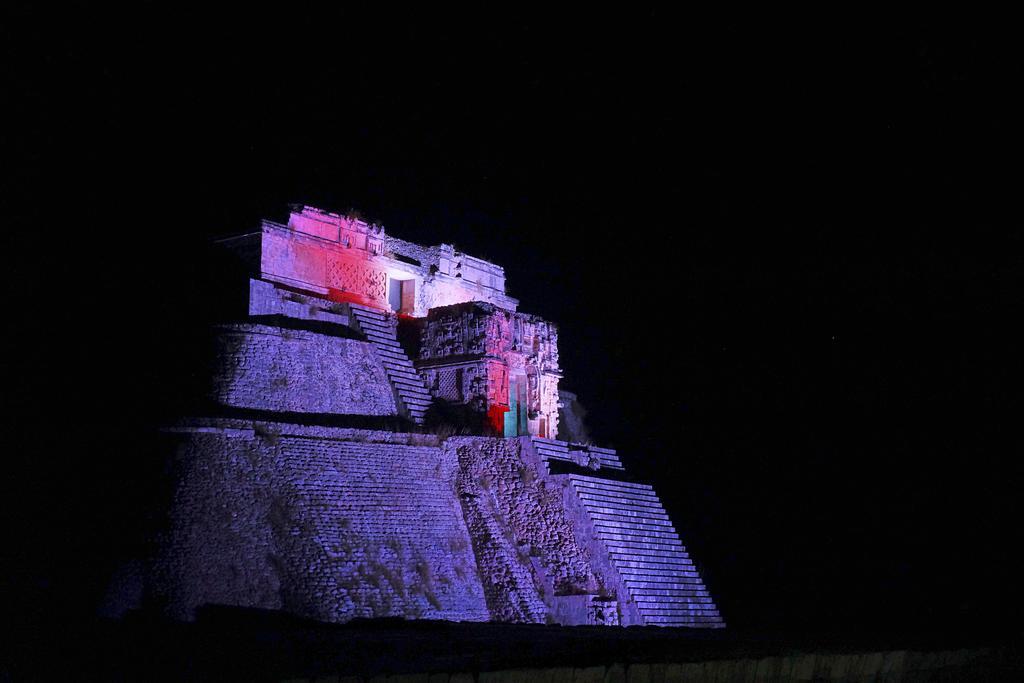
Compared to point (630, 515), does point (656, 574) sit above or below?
below

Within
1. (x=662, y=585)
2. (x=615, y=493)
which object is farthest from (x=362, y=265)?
(x=662, y=585)

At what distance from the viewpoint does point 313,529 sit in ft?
55.7

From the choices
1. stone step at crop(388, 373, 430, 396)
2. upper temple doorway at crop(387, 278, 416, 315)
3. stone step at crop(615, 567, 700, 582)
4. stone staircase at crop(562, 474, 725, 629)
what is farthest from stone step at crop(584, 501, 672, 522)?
upper temple doorway at crop(387, 278, 416, 315)

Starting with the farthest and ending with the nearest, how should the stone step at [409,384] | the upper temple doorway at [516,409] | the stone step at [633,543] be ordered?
the upper temple doorway at [516,409], the stone step at [409,384], the stone step at [633,543]

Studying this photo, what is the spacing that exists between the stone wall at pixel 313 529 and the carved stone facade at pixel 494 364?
489cm

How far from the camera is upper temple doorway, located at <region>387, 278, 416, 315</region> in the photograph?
2969cm

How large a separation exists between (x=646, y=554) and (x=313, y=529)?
7.86 meters

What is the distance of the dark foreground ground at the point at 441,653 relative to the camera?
10.3m

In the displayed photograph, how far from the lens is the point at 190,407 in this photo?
19234mm

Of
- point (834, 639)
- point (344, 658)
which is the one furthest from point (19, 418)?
point (834, 639)

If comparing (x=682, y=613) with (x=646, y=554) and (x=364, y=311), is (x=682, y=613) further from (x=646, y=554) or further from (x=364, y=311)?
(x=364, y=311)

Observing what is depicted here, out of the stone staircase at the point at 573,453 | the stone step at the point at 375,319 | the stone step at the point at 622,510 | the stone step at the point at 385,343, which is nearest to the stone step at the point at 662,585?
the stone step at the point at 622,510

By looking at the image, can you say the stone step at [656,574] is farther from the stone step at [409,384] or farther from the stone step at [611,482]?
the stone step at [409,384]

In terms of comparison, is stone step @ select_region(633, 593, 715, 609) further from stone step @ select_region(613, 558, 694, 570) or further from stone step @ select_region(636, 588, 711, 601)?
stone step @ select_region(613, 558, 694, 570)
